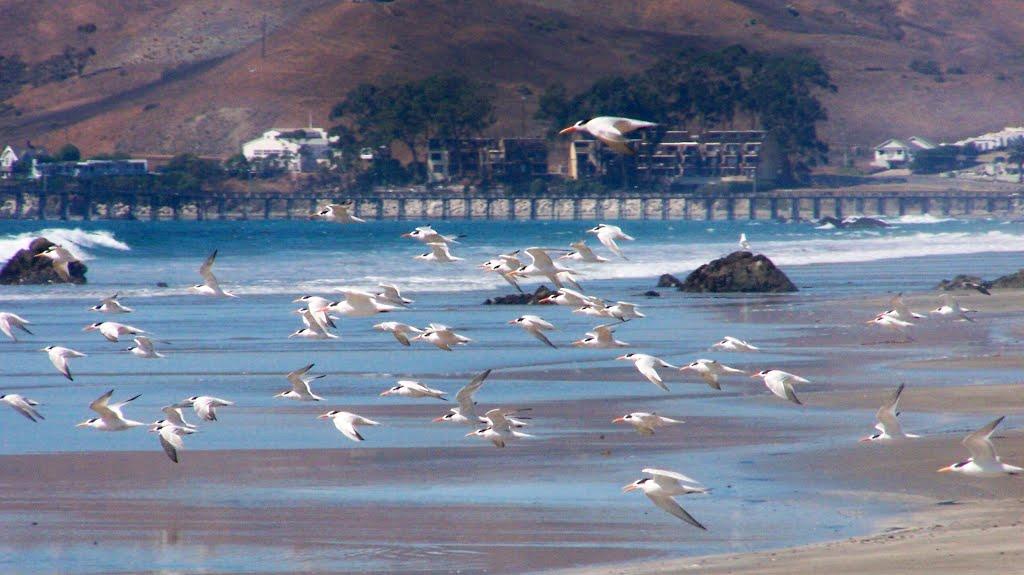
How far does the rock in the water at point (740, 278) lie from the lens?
42000mm

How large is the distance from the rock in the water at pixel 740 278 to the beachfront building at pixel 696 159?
366ft

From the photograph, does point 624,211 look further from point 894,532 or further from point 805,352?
point 894,532

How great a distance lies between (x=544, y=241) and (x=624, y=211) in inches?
1950

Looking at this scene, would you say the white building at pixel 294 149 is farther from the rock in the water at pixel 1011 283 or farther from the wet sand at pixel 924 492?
the wet sand at pixel 924 492

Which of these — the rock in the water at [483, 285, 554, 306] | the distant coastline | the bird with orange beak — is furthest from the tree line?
the bird with orange beak

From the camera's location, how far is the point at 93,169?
535ft

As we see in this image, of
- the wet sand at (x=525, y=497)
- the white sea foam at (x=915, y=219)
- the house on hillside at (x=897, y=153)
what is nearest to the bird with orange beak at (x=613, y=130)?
the wet sand at (x=525, y=497)

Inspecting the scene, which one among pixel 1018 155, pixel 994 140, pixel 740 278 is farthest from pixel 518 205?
pixel 740 278

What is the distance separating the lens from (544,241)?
330 ft

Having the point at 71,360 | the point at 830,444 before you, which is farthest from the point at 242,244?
the point at 830,444

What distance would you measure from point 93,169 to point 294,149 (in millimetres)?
20288

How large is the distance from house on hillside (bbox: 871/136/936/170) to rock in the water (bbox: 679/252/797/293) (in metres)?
137

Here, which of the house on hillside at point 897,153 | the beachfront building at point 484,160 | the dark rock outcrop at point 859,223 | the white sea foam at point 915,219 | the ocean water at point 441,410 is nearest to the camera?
the ocean water at point 441,410

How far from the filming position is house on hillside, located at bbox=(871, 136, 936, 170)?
579 ft
